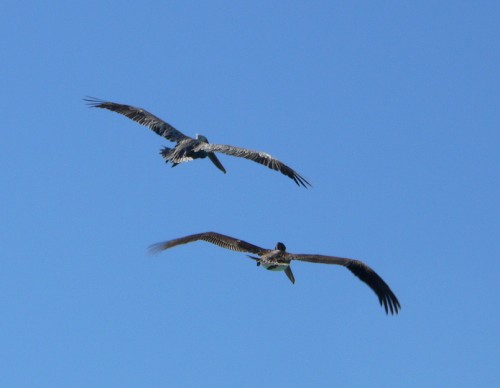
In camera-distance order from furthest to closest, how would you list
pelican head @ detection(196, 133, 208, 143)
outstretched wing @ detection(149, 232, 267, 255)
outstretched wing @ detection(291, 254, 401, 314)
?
A: pelican head @ detection(196, 133, 208, 143) → outstretched wing @ detection(149, 232, 267, 255) → outstretched wing @ detection(291, 254, 401, 314)

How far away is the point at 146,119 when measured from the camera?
56750 mm

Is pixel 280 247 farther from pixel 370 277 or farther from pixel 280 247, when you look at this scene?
pixel 370 277

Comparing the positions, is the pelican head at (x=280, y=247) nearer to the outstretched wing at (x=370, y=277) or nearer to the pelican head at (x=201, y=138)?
the outstretched wing at (x=370, y=277)

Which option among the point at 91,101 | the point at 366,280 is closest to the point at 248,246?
the point at 366,280

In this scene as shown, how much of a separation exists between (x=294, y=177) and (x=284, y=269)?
9.52 feet

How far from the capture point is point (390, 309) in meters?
45.8

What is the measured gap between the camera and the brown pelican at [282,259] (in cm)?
4588

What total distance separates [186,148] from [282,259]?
741 cm

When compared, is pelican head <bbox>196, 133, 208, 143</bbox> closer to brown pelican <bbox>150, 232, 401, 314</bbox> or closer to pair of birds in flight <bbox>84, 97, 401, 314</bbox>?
pair of birds in flight <bbox>84, 97, 401, 314</bbox>

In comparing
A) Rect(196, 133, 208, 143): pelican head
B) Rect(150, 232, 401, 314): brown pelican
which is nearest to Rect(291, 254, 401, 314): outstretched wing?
Rect(150, 232, 401, 314): brown pelican

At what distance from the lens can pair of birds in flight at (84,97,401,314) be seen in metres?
46.0

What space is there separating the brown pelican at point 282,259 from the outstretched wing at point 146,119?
6.98 meters

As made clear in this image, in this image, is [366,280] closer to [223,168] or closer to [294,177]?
[294,177]

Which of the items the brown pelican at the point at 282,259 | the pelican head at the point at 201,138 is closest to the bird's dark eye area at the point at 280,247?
the brown pelican at the point at 282,259
